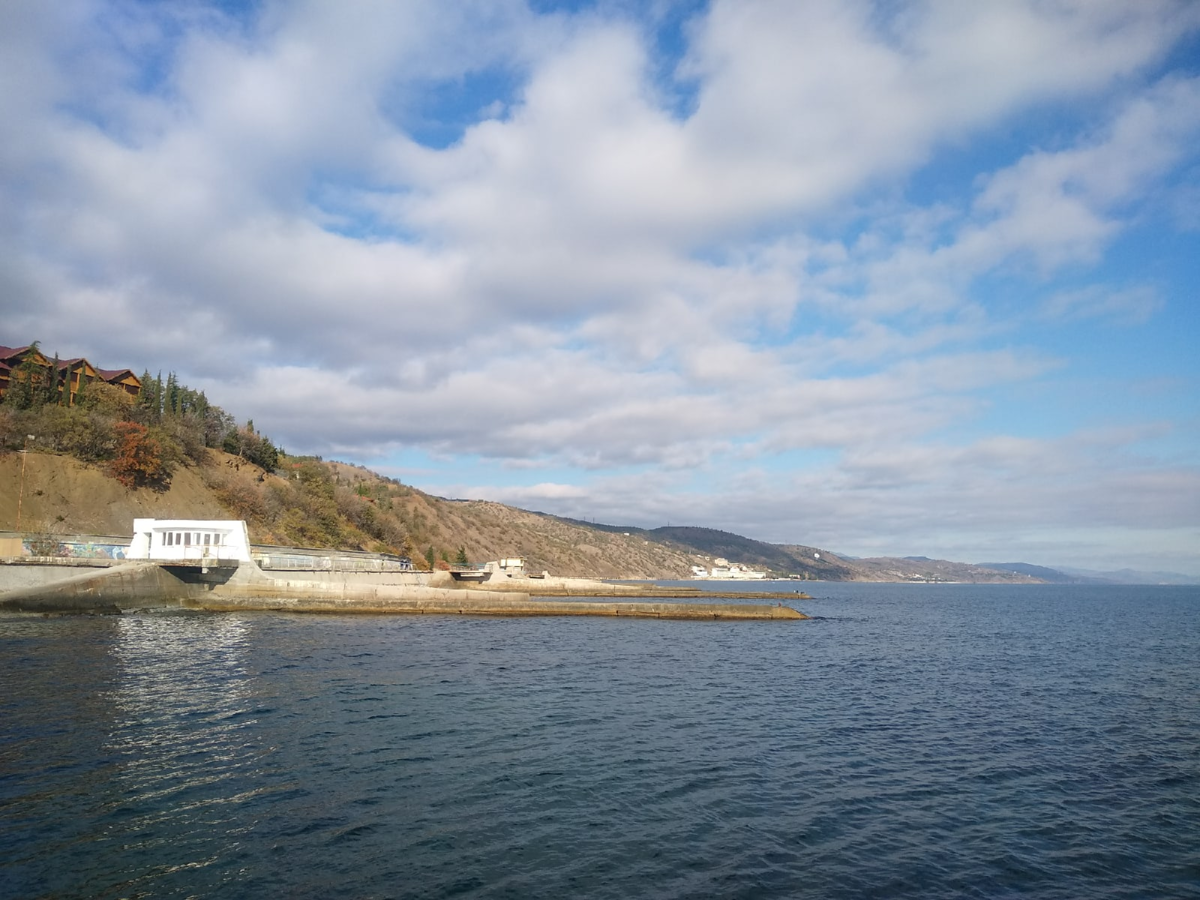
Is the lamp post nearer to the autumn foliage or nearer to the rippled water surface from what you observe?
the autumn foliage

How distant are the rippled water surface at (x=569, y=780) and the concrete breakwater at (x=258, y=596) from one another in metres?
17.2

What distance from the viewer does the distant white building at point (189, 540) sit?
58438mm

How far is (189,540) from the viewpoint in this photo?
5966 cm

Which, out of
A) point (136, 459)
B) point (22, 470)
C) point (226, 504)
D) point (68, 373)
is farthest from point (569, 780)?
point (68, 373)

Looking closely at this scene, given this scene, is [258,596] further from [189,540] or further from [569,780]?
[569,780]

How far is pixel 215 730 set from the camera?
19.5 meters

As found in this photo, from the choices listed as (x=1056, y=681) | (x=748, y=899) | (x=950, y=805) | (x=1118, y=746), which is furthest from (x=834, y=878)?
(x=1056, y=681)

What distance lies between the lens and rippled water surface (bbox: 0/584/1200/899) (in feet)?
38.8

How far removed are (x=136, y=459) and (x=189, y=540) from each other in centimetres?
2874

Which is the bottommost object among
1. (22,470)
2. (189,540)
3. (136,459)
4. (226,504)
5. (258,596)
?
(258,596)

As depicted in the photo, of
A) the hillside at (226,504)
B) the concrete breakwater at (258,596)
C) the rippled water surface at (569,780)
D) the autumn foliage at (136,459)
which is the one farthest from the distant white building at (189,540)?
the autumn foliage at (136,459)

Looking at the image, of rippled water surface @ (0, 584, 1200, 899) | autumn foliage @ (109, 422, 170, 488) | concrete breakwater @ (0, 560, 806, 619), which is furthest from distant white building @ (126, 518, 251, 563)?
autumn foliage @ (109, 422, 170, 488)

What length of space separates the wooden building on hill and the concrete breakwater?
1947 inches

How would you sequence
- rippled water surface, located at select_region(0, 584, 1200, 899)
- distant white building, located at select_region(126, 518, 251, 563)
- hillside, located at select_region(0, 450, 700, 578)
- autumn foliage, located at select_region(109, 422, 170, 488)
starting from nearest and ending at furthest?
rippled water surface, located at select_region(0, 584, 1200, 899), distant white building, located at select_region(126, 518, 251, 563), hillside, located at select_region(0, 450, 700, 578), autumn foliage, located at select_region(109, 422, 170, 488)
